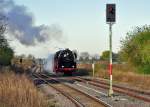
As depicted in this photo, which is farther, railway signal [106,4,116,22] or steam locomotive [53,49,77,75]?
steam locomotive [53,49,77,75]

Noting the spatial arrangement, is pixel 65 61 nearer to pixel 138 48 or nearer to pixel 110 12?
pixel 138 48

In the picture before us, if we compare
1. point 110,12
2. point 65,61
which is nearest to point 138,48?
point 65,61

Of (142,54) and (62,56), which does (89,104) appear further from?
(142,54)

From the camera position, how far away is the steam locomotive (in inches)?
2436

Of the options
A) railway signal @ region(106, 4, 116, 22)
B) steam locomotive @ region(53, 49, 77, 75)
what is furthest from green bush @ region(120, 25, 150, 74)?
railway signal @ region(106, 4, 116, 22)

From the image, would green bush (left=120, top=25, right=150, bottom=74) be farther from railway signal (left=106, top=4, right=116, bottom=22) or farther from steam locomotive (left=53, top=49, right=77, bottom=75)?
railway signal (left=106, top=4, right=116, bottom=22)

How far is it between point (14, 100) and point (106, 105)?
14.8 feet

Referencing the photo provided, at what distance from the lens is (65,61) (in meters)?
62.0

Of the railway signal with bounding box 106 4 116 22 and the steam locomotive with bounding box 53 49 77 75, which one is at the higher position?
the railway signal with bounding box 106 4 116 22

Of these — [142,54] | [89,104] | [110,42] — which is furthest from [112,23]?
[142,54]

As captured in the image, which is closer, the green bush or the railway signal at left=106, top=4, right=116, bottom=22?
the railway signal at left=106, top=4, right=116, bottom=22

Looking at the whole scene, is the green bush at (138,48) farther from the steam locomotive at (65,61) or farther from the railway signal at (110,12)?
the railway signal at (110,12)

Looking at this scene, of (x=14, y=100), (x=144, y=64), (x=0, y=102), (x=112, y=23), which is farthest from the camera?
(x=144, y=64)

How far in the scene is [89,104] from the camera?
77.3 ft
